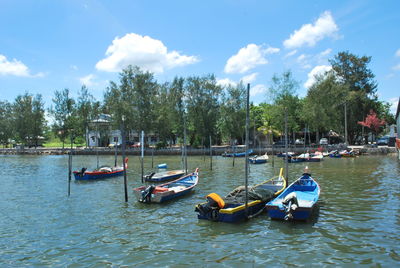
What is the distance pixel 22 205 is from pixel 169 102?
54310 millimetres

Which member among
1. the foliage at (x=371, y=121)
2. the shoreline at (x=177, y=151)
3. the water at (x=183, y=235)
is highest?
the foliage at (x=371, y=121)

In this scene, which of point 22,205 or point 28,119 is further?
point 28,119

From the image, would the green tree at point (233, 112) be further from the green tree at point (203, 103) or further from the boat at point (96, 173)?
the boat at point (96, 173)

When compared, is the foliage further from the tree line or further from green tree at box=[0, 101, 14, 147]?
green tree at box=[0, 101, 14, 147]

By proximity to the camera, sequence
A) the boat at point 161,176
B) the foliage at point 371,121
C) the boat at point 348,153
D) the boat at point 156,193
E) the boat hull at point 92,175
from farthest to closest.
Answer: the foliage at point 371,121, the boat at point 348,153, the boat hull at point 92,175, the boat at point 161,176, the boat at point 156,193

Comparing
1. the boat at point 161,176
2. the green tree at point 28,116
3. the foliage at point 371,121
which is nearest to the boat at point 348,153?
the foliage at point 371,121

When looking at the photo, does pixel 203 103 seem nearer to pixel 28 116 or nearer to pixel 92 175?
pixel 92 175

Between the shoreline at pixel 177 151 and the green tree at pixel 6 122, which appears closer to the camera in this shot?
the shoreline at pixel 177 151

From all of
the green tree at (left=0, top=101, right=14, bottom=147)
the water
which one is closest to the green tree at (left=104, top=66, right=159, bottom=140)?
the green tree at (left=0, top=101, right=14, bottom=147)

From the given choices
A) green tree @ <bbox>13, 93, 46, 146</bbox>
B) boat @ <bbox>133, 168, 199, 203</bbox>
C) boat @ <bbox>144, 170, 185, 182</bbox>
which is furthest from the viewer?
green tree @ <bbox>13, 93, 46, 146</bbox>

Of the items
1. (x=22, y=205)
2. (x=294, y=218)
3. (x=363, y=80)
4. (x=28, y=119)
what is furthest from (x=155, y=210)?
(x=28, y=119)

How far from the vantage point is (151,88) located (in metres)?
71.9

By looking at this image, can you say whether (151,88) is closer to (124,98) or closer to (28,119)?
(124,98)

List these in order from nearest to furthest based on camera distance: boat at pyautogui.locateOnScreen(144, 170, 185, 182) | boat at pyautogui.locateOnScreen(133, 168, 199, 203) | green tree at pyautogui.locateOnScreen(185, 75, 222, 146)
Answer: boat at pyautogui.locateOnScreen(133, 168, 199, 203), boat at pyautogui.locateOnScreen(144, 170, 185, 182), green tree at pyautogui.locateOnScreen(185, 75, 222, 146)
